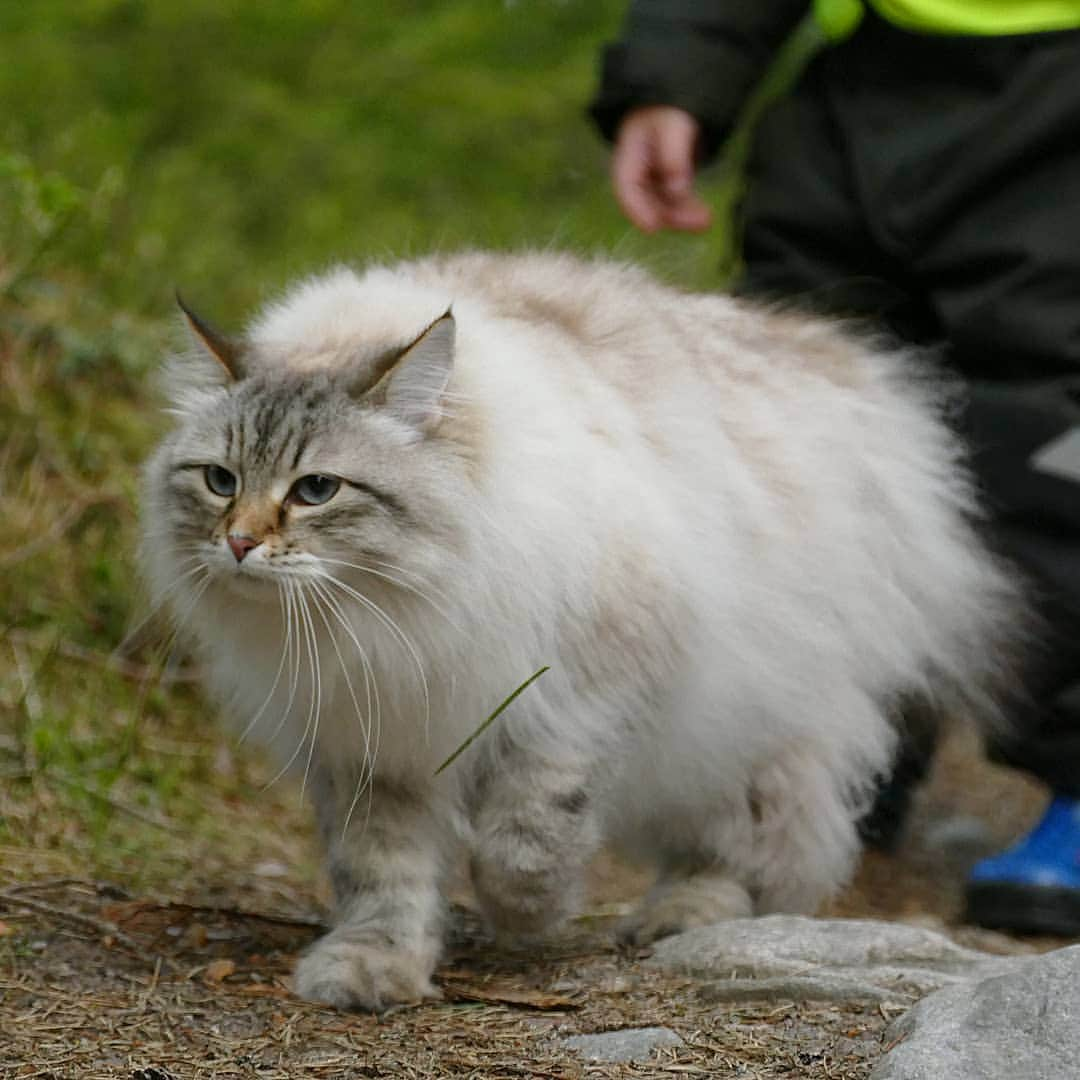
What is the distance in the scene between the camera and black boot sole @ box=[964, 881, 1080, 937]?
10.8 ft

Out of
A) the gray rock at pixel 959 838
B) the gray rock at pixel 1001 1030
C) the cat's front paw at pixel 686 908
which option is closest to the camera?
the gray rock at pixel 1001 1030

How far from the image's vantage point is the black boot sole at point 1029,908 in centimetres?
328

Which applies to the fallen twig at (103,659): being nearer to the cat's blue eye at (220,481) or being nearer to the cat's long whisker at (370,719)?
the cat's long whisker at (370,719)

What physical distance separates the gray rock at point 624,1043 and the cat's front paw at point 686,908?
633mm

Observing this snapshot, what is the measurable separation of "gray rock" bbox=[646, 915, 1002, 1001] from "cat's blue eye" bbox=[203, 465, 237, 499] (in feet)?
3.26

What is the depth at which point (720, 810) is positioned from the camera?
9.91 feet

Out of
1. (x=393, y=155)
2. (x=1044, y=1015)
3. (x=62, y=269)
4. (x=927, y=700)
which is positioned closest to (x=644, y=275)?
(x=927, y=700)

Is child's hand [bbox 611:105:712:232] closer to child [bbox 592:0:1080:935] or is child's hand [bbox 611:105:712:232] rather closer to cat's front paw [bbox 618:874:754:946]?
child [bbox 592:0:1080:935]

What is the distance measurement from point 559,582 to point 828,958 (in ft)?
2.25

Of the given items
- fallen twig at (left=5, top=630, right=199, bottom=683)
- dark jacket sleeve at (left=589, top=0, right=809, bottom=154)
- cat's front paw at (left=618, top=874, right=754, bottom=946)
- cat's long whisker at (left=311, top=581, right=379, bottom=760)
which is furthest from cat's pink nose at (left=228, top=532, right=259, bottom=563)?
dark jacket sleeve at (left=589, top=0, right=809, bottom=154)

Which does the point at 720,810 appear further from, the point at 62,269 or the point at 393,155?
the point at 393,155

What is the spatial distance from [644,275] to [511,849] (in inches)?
47.1

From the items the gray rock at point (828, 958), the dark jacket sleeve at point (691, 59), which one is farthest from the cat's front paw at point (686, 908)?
the dark jacket sleeve at point (691, 59)

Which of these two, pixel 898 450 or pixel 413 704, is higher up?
pixel 898 450
